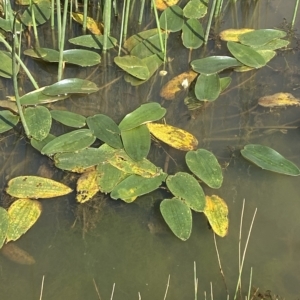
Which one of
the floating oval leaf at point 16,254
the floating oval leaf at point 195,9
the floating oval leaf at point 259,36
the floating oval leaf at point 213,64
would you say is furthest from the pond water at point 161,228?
the floating oval leaf at point 195,9

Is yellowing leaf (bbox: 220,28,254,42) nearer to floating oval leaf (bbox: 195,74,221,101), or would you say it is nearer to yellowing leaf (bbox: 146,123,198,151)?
floating oval leaf (bbox: 195,74,221,101)

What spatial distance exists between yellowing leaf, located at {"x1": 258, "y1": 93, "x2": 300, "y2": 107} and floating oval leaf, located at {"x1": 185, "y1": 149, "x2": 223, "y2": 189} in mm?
365

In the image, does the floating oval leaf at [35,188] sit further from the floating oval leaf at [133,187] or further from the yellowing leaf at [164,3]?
the yellowing leaf at [164,3]

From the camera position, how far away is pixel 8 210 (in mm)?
1457

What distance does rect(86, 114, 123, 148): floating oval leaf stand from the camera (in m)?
1.61

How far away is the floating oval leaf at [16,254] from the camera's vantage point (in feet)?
4.58

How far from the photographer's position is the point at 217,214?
149 cm

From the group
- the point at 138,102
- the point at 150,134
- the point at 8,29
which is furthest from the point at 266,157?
the point at 8,29

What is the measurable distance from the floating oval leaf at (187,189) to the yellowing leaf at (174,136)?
13cm

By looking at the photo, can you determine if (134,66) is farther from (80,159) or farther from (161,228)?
(161,228)

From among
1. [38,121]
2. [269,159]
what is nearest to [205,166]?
[269,159]

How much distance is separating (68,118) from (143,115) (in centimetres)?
25

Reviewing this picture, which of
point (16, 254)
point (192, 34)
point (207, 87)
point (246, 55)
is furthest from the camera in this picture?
point (192, 34)

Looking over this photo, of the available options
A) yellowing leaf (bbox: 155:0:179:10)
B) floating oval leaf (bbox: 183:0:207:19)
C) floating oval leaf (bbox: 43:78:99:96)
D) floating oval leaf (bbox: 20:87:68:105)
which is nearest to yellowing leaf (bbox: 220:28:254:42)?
floating oval leaf (bbox: 183:0:207:19)
